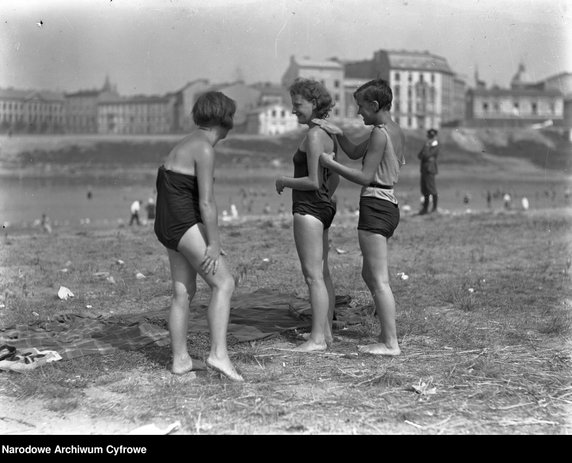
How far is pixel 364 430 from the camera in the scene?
3.71 m

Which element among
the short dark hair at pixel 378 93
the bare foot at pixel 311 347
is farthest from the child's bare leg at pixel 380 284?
the short dark hair at pixel 378 93

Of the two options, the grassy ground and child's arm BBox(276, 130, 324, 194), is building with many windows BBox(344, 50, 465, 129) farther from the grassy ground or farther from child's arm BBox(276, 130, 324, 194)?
child's arm BBox(276, 130, 324, 194)

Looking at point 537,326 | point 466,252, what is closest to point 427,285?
point 537,326

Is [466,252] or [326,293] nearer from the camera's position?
[326,293]

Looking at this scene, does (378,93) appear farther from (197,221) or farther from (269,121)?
(269,121)

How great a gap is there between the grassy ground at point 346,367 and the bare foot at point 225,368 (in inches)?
2.1

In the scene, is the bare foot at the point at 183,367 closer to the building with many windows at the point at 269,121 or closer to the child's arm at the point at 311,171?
the child's arm at the point at 311,171

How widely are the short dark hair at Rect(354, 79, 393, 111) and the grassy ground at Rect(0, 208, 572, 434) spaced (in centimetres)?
170

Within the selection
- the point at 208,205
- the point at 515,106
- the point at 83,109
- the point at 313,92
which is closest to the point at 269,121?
the point at 83,109

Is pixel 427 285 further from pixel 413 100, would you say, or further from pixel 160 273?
pixel 413 100

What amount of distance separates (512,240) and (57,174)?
2949 inches

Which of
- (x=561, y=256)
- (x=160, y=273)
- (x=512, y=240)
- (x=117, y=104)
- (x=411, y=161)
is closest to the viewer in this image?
(x=160, y=273)

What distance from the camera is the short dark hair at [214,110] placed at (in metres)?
4.56

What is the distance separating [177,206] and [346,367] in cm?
148
